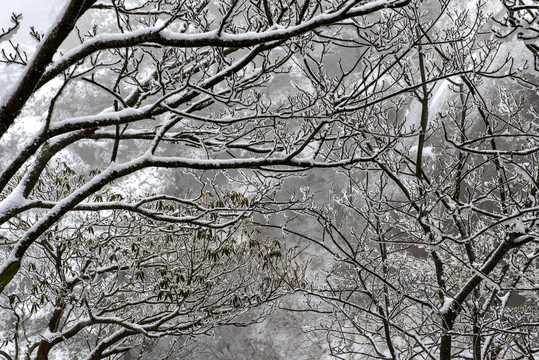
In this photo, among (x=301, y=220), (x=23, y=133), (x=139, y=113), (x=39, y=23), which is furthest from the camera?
(x=39, y=23)

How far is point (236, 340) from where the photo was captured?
56.0ft

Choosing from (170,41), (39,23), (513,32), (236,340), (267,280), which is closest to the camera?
(513,32)

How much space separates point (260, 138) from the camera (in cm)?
456

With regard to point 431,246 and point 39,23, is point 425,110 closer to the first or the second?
point 431,246

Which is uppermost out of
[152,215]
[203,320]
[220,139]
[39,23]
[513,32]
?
[39,23]

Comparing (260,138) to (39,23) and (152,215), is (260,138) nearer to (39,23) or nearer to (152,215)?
(152,215)

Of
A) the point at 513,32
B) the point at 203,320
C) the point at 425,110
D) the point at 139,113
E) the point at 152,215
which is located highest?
the point at 425,110

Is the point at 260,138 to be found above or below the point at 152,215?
above

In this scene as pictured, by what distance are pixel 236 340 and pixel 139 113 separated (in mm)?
16049

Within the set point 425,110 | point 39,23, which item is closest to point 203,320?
point 425,110

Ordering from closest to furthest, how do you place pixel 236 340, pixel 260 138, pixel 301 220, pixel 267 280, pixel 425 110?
pixel 425 110, pixel 260 138, pixel 267 280, pixel 236 340, pixel 301 220

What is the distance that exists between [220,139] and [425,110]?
7.68ft

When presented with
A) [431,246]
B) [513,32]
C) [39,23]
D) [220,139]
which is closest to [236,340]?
[220,139]

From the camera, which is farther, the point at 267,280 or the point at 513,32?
the point at 267,280
